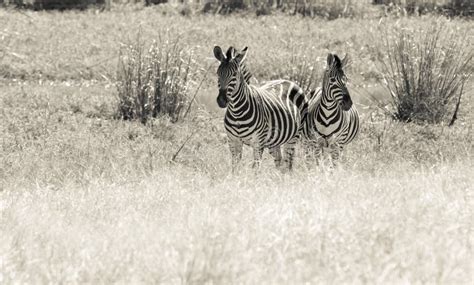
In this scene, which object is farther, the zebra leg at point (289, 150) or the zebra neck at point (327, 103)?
the zebra leg at point (289, 150)

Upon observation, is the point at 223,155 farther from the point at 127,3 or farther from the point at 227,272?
the point at 127,3

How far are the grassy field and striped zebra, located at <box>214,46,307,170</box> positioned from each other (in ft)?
1.45

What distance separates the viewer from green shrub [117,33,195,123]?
16062mm

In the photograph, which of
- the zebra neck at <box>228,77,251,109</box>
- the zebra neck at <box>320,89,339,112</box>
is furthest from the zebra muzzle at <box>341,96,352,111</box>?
the zebra neck at <box>228,77,251,109</box>

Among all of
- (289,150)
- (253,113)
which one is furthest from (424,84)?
(253,113)

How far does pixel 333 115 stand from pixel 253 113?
3.59 feet

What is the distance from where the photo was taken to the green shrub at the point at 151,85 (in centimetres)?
1606

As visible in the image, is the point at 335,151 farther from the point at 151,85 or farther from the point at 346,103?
the point at 151,85

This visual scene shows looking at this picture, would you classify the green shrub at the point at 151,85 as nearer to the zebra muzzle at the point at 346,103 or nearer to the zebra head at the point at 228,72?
the zebra head at the point at 228,72

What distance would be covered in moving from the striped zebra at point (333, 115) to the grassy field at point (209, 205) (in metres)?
0.40

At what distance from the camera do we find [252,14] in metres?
26.0

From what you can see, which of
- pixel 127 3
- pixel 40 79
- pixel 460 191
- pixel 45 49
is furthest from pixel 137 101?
pixel 127 3

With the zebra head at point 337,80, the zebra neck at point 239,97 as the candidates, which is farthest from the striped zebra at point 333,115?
the zebra neck at point 239,97

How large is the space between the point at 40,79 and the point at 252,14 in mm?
7735
